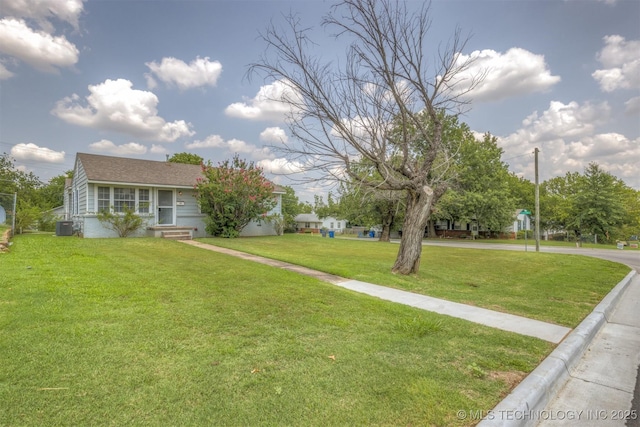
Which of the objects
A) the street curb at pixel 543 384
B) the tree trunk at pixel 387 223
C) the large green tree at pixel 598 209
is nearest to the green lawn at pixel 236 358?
the street curb at pixel 543 384

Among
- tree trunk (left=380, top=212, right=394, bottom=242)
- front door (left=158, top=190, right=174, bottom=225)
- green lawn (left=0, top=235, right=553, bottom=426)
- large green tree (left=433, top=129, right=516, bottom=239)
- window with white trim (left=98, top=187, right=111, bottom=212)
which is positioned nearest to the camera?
green lawn (left=0, top=235, right=553, bottom=426)

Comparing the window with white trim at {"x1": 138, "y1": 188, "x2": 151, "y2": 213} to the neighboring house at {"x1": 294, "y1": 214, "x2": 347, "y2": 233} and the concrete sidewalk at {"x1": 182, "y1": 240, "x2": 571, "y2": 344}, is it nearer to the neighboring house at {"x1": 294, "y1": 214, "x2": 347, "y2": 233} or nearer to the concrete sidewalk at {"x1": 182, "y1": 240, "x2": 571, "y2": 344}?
the concrete sidewalk at {"x1": 182, "y1": 240, "x2": 571, "y2": 344}

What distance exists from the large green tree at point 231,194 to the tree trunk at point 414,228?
32.1ft

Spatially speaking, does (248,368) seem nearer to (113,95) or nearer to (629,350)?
(629,350)

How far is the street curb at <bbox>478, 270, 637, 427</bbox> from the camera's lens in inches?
86.2

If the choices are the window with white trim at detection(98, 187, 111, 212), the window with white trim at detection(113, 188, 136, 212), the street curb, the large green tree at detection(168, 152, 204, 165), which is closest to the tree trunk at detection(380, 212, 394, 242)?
the window with white trim at detection(113, 188, 136, 212)

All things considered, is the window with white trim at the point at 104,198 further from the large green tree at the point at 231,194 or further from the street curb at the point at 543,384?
the street curb at the point at 543,384

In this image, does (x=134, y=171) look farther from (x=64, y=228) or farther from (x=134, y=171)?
(x=64, y=228)

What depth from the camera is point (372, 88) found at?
751 cm

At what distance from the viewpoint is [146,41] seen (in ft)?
43.9

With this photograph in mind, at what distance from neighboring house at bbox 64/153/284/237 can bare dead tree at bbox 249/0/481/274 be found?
430 inches

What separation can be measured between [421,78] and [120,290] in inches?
291

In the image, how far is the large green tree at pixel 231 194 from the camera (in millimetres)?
15344

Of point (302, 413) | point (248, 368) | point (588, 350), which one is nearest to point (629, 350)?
Answer: point (588, 350)
